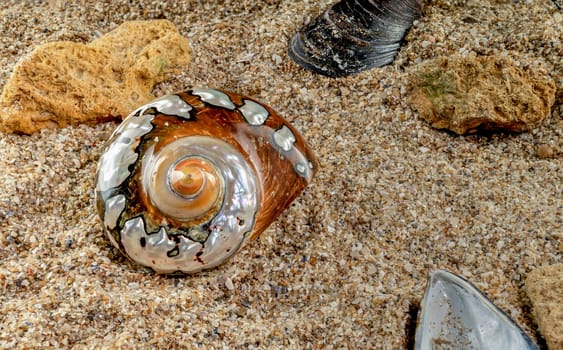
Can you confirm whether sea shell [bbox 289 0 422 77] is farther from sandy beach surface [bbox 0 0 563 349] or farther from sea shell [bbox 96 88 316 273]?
sea shell [bbox 96 88 316 273]

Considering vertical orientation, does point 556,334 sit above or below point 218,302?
above

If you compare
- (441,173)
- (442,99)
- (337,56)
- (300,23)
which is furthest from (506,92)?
(300,23)

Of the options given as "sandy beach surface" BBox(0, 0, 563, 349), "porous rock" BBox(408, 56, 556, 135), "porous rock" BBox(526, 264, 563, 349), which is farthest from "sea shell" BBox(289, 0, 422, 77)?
"porous rock" BBox(526, 264, 563, 349)

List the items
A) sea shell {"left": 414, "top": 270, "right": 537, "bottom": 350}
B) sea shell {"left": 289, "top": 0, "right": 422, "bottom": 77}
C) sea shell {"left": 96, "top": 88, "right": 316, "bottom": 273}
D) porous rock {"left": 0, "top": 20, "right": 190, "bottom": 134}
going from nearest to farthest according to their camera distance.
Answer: sea shell {"left": 414, "top": 270, "right": 537, "bottom": 350} < sea shell {"left": 96, "top": 88, "right": 316, "bottom": 273} < porous rock {"left": 0, "top": 20, "right": 190, "bottom": 134} < sea shell {"left": 289, "top": 0, "right": 422, "bottom": 77}

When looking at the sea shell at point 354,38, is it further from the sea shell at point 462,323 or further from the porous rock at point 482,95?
the sea shell at point 462,323

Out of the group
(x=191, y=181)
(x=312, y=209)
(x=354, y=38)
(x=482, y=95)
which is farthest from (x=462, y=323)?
(x=354, y=38)

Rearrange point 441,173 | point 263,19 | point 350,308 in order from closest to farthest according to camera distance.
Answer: point 350,308, point 441,173, point 263,19

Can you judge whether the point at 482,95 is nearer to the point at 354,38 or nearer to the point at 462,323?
the point at 354,38

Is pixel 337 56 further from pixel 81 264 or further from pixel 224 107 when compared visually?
pixel 81 264
